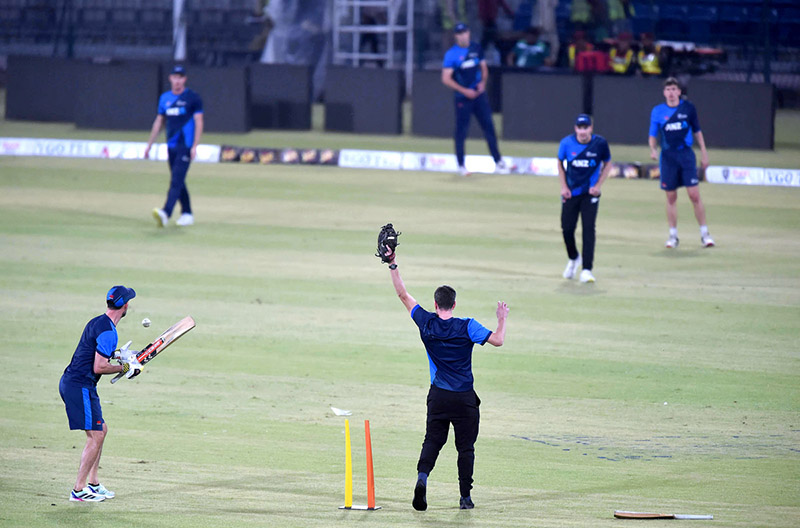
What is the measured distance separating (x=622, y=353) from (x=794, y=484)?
13.0 ft

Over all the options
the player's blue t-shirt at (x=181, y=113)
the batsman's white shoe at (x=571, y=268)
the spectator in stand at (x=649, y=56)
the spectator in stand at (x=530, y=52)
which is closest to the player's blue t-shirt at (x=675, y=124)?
the batsman's white shoe at (x=571, y=268)

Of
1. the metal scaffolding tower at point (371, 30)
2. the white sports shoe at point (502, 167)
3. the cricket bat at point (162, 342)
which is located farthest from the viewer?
the metal scaffolding tower at point (371, 30)

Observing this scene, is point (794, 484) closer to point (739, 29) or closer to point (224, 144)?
point (224, 144)

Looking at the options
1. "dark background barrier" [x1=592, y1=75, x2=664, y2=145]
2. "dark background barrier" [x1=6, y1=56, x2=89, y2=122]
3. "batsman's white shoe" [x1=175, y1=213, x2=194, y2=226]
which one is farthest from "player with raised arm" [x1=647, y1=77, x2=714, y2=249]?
"dark background barrier" [x1=6, y1=56, x2=89, y2=122]

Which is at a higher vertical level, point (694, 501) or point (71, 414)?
point (71, 414)

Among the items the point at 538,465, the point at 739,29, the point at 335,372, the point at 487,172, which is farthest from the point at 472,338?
the point at 739,29

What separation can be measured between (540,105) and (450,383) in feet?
69.3

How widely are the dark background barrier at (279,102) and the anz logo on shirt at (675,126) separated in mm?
14998

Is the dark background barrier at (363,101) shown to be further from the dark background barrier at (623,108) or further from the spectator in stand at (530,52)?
the spectator in stand at (530,52)

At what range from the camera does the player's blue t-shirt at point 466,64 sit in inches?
969

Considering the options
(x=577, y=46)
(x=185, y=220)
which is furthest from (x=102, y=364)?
(x=577, y=46)

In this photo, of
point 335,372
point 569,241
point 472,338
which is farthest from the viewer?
point 569,241

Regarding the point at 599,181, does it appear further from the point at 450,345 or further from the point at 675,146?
the point at 450,345

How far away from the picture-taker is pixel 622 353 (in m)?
13.1
